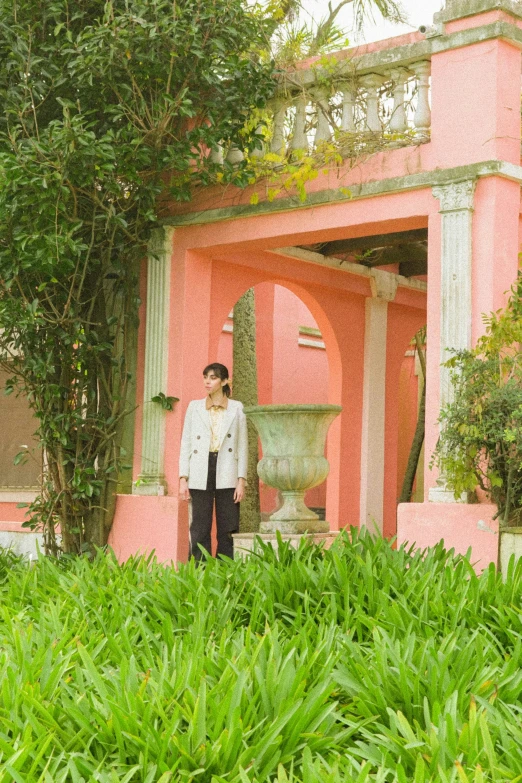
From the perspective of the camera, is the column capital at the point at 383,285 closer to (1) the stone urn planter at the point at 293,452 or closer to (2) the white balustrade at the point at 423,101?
(1) the stone urn planter at the point at 293,452

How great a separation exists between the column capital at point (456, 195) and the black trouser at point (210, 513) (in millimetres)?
2235

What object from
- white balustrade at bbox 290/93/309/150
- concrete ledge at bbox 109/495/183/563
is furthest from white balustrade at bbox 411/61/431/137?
concrete ledge at bbox 109/495/183/563

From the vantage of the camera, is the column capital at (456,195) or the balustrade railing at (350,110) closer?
the column capital at (456,195)

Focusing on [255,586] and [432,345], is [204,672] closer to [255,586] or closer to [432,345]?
[255,586]

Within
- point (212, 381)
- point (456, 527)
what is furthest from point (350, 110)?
point (456, 527)

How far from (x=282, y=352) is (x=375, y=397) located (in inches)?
96.3

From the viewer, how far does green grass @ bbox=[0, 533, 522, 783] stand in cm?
304

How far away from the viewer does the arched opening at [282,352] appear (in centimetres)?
1218

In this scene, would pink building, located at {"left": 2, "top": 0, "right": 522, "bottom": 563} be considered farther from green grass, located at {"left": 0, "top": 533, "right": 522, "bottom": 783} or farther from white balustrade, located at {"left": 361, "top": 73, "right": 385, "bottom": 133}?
green grass, located at {"left": 0, "top": 533, "right": 522, "bottom": 783}

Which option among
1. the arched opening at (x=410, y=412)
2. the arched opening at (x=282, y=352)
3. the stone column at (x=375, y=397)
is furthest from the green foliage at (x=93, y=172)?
the arched opening at (x=410, y=412)

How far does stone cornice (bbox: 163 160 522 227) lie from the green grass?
7.97 ft

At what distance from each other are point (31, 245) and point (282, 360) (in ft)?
18.6

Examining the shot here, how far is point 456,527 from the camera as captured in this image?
6.24m

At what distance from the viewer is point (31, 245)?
7.03 m
